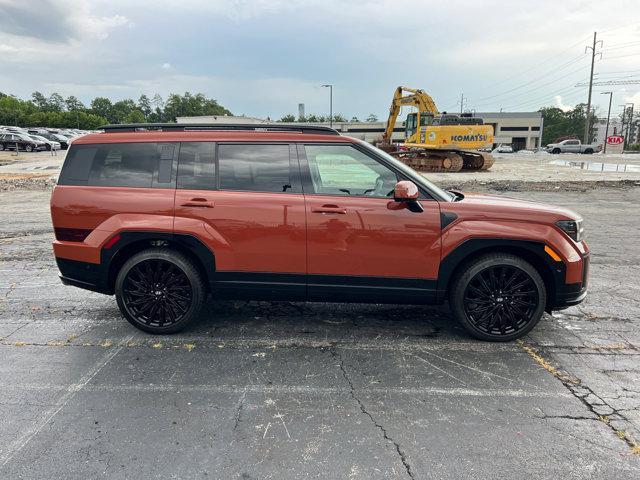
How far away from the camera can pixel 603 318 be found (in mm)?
4785

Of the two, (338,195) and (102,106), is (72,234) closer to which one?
(338,195)

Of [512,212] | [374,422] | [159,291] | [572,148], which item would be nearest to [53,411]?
[159,291]

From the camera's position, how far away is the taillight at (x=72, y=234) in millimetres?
4305

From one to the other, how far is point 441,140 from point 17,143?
117 ft

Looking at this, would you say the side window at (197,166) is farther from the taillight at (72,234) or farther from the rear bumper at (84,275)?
the rear bumper at (84,275)

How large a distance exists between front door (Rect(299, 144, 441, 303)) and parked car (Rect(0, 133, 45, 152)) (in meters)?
43.2

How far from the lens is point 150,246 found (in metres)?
4.35

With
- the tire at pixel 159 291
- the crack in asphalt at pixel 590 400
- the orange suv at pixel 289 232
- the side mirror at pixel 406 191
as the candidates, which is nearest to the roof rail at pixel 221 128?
the orange suv at pixel 289 232

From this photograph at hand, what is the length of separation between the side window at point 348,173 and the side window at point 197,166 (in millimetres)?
929

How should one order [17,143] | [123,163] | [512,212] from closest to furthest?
[512,212]
[123,163]
[17,143]

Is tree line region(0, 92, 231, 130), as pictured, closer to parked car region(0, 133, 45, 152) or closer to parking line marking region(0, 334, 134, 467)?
parked car region(0, 133, 45, 152)

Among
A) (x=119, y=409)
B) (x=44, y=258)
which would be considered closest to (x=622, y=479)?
(x=119, y=409)

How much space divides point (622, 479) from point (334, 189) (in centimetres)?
294

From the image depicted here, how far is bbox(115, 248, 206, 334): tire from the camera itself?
4266mm
